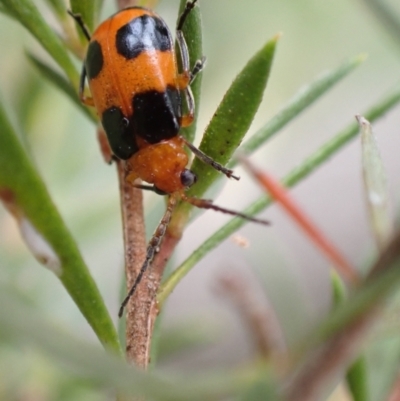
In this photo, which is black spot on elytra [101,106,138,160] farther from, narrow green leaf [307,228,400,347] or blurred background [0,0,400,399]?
narrow green leaf [307,228,400,347]

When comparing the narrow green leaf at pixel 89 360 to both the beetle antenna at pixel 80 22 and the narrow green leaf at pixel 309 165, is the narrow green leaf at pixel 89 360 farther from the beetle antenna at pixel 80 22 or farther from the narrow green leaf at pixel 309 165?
the beetle antenna at pixel 80 22

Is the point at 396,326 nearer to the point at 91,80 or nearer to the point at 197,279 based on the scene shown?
the point at 91,80

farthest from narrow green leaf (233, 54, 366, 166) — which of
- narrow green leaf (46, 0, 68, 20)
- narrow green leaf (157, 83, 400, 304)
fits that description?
narrow green leaf (46, 0, 68, 20)

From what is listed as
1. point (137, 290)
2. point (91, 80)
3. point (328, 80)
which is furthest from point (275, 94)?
point (137, 290)

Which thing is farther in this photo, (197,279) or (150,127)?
(197,279)

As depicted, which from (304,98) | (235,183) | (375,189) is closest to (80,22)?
(304,98)

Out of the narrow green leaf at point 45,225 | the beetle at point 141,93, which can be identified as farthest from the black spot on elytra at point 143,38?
the narrow green leaf at point 45,225
